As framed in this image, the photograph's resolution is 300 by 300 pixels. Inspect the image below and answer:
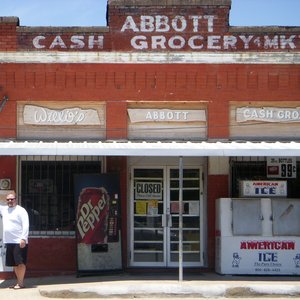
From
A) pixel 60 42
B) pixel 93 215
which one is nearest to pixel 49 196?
pixel 93 215

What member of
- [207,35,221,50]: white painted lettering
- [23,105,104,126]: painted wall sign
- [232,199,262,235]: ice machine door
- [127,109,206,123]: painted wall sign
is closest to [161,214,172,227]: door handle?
[232,199,262,235]: ice machine door

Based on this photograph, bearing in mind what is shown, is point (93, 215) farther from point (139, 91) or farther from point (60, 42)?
point (60, 42)

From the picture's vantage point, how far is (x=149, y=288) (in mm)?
10133

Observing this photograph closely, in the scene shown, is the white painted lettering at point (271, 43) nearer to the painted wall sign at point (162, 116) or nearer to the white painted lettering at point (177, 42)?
the white painted lettering at point (177, 42)

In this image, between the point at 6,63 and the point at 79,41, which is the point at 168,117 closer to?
the point at 79,41

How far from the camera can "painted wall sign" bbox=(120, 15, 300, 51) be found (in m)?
12.5

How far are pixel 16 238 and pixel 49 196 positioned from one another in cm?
192

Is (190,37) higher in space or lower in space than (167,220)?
higher

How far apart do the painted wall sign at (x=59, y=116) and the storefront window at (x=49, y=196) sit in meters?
0.84

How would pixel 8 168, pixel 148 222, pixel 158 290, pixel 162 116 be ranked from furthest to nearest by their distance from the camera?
1. pixel 148 222
2. pixel 162 116
3. pixel 8 168
4. pixel 158 290

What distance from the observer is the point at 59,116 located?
12.5m

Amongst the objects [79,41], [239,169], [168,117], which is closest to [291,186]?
[239,169]

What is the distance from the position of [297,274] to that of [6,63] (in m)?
7.08

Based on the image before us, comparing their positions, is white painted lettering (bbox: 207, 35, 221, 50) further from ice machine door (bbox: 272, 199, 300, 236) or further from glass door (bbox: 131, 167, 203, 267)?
ice machine door (bbox: 272, 199, 300, 236)
